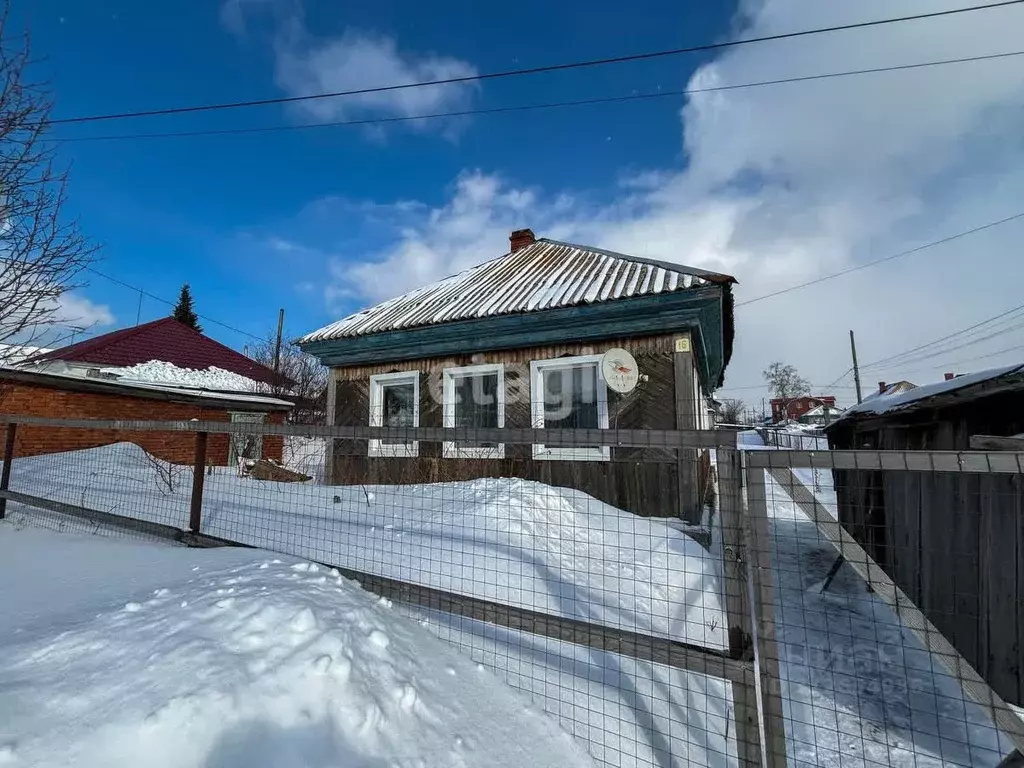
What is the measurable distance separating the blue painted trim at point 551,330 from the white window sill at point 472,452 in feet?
5.02

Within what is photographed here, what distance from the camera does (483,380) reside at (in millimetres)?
7688

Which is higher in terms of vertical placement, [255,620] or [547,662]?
[255,620]

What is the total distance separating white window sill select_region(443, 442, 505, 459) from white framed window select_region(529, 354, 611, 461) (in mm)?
→ 597

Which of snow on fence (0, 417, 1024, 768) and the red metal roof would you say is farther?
the red metal roof

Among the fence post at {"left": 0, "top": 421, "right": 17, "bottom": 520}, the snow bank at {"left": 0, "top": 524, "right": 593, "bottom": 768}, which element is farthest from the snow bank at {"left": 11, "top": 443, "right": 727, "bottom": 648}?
the snow bank at {"left": 0, "top": 524, "right": 593, "bottom": 768}

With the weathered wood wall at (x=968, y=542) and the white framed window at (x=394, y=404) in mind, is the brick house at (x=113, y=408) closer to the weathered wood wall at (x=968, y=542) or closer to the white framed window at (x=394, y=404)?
the white framed window at (x=394, y=404)

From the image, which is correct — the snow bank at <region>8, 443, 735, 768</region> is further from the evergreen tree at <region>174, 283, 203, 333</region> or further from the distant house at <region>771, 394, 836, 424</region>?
the distant house at <region>771, 394, 836, 424</region>

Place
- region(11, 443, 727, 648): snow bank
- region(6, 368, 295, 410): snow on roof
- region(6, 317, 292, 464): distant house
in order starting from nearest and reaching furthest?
region(11, 443, 727, 648): snow bank
region(6, 368, 295, 410): snow on roof
region(6, 317, 292, 464): distant house

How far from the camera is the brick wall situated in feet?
35.0

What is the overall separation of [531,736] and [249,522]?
429 centimetres

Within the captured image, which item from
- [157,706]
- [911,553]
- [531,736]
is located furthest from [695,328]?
[157,706]

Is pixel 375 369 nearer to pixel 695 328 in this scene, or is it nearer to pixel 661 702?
pixel 695 328

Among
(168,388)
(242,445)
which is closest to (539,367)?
(168,388)

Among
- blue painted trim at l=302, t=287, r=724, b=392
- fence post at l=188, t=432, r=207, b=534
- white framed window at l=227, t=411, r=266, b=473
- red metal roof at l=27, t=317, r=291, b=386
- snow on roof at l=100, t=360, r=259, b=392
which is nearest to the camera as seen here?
fence post at l=188, t=432, r=207, b=534
